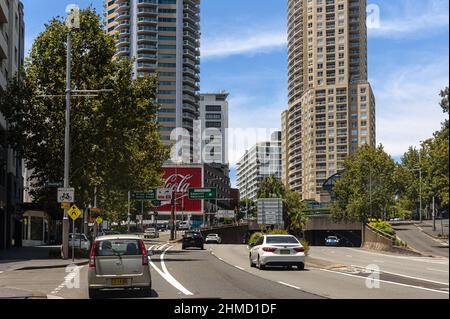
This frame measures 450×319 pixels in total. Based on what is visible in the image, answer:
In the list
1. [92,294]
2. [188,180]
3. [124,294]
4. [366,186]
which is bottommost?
[124,294]

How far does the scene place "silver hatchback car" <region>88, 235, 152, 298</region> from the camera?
16859 millimetres

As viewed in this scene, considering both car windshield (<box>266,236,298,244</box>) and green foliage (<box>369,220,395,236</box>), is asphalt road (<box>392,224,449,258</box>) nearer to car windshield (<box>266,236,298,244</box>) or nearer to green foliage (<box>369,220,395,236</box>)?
green foliage (<box>369,220,395,236</box>)

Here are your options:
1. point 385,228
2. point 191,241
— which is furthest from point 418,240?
point 191,241

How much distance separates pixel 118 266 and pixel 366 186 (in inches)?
2723

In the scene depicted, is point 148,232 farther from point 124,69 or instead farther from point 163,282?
point 163,282

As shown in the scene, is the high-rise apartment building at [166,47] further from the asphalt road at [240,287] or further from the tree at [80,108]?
the asphalt road at [240,287]

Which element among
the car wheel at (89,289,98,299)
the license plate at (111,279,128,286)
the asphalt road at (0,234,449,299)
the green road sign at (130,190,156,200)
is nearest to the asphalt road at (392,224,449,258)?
the green road sign at (130,190,156,200)

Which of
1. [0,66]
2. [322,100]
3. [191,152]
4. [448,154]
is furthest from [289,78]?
[448,154]

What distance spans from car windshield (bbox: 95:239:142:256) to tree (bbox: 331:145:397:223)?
62827mm

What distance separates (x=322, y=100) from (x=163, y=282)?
509 ft

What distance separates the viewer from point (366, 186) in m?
83.0

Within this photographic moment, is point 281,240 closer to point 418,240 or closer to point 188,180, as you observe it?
point 418,240

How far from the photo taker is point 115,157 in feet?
141

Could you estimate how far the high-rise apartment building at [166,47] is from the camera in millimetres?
170500
